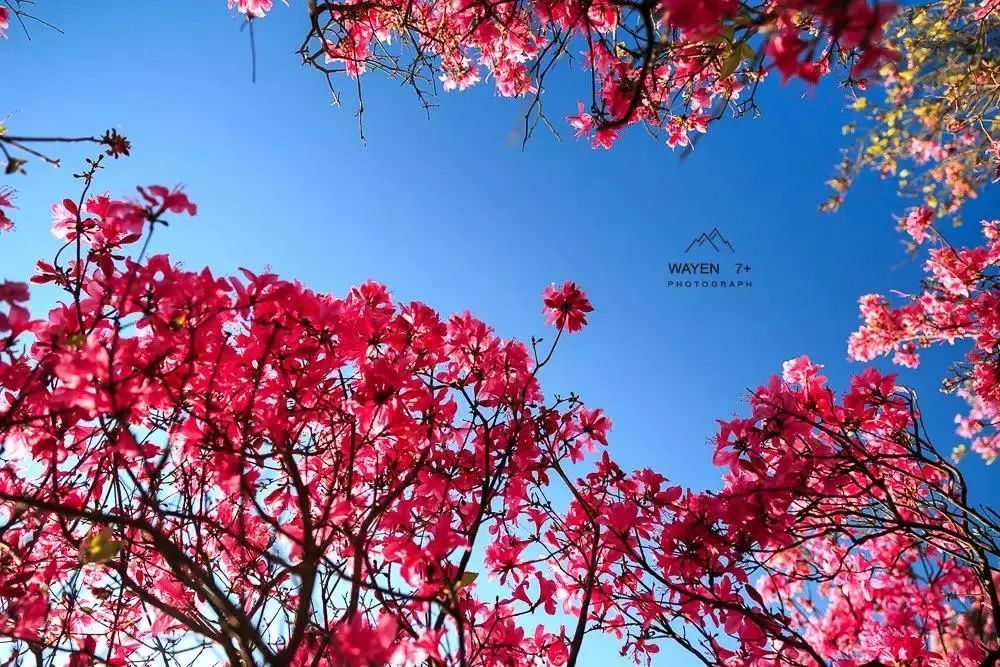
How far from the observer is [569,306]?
109 inches

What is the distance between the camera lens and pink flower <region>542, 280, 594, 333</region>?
2.77 meters

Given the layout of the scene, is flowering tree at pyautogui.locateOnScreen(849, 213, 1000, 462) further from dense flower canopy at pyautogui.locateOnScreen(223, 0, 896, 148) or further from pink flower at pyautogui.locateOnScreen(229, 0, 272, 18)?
pink flower at pyautogui.locateOnScreen(229, 0, 272, 18)

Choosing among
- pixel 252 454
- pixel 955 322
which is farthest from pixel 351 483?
pixel 955 322

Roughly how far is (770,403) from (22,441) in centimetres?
305

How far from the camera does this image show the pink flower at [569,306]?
277cm

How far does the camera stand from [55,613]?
7.89 feet

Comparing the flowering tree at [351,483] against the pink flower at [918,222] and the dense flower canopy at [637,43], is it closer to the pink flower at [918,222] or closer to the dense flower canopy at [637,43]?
the dense flower canopy at [637,43]

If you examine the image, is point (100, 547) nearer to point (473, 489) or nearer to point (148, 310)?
point (148, 310)

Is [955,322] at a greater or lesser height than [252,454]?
greater

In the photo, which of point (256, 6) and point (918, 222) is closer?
point (256, 6)

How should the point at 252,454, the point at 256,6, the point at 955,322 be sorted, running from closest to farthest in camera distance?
the point at 252,454 < the point at 256,6 < the point at 955,322

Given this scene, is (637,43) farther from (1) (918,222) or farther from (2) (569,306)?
(1) (918,222)

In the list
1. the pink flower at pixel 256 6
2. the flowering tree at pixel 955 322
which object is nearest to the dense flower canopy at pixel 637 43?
the pink flower at pixel 256 6

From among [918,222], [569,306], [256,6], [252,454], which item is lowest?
[252,454]
